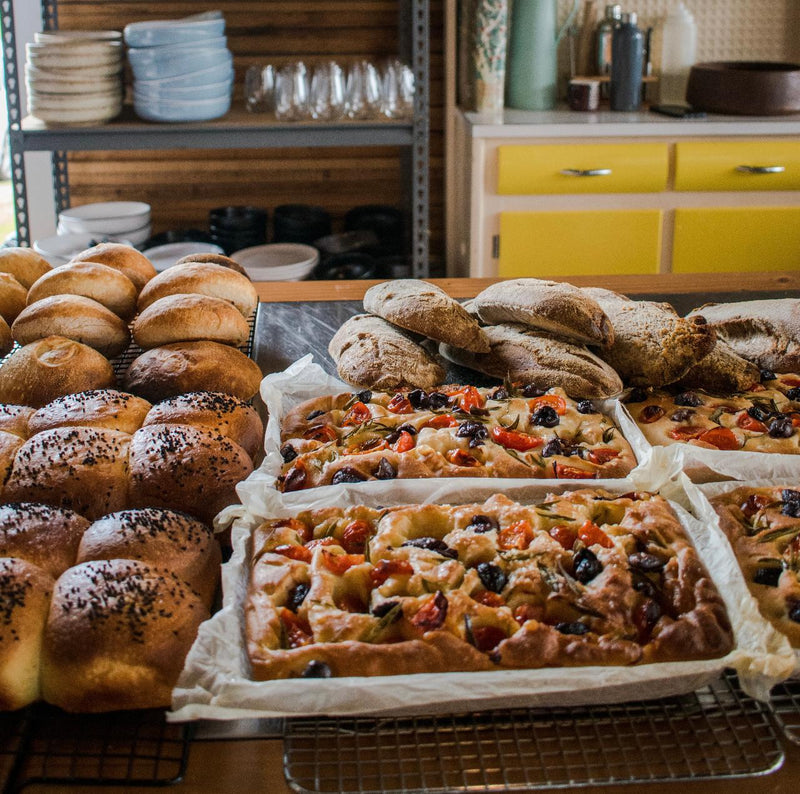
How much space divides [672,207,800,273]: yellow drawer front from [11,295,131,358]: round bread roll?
2.90 m

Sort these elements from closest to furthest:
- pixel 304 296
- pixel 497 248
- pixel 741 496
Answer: pixel 741 496, pixel 304 296, pixel 497 248

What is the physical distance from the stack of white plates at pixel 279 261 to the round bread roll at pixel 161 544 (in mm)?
2420

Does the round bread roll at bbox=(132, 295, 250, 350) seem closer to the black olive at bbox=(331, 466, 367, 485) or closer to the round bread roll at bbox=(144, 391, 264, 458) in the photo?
the round bread roll at bbox=(144, 391, 264, 458)

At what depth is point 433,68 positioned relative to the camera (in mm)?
4406

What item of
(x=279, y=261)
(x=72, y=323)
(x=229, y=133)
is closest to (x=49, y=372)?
(x=72, y=323)

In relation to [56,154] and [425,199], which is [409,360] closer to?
[425,199]

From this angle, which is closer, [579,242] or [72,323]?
[72,323]

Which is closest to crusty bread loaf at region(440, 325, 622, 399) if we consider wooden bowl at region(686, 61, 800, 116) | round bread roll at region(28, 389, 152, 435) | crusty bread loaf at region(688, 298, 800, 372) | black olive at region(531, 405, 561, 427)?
black olive at region(531, 405, 561, 427)

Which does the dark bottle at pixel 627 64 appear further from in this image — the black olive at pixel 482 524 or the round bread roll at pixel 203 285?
the black olive at pixel 482 524

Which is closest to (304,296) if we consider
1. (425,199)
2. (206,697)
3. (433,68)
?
(425,199)

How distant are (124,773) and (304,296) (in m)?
1.64

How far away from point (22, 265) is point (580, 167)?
2.50 m

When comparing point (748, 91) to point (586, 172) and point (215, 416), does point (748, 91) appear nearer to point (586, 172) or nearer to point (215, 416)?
point (586, 172)

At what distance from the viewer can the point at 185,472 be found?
4.40ft
